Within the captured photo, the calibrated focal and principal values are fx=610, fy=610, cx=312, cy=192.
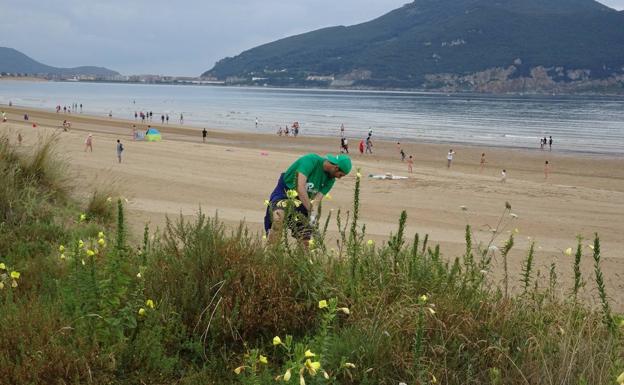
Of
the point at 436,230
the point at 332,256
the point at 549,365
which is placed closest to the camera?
the point at 549,365

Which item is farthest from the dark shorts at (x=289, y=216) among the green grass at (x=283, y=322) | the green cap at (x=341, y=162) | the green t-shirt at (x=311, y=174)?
the green cap at (x=341, y=162)

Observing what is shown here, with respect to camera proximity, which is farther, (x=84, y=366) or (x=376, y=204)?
(x=376, y=204)

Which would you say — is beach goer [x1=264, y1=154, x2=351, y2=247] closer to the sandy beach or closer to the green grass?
the sandy beach

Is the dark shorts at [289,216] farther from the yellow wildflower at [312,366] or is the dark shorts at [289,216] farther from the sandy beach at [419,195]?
the yellow wildflower at [312,366]

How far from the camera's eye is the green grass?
2.83 metres

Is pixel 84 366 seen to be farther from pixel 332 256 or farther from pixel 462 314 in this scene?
pixel 462 314

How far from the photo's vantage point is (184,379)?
292 cm

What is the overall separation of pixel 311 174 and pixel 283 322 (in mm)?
2319

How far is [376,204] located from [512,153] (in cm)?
2625

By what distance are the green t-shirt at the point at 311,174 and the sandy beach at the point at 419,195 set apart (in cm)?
110

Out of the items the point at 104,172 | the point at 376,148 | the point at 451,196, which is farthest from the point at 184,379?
the point at 376,148

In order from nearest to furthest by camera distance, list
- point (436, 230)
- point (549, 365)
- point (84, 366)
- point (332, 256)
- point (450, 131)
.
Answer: point (84, 366) → point (549, 365) → point (332, 256) → point (436, 230) → point (450, 131)

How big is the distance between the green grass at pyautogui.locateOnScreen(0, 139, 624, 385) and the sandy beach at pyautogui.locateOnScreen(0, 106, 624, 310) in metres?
1.50

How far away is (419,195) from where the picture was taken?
1894cm
